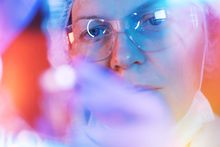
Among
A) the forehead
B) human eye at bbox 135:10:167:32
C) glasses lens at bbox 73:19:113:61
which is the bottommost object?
glasses lens at bbox 73:19:113:61

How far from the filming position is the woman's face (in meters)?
0.86

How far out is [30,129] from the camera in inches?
41.2

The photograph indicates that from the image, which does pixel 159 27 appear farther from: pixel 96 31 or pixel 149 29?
pixel 96 31

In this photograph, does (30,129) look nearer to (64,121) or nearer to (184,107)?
A: (64,121)

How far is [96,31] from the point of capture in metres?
0.89

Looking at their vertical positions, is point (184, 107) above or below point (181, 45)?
below

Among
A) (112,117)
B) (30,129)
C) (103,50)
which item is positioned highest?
(103,50)

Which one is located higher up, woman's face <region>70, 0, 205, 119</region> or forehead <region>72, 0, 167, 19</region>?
forehead <region>72, 0, 167, 19</region>

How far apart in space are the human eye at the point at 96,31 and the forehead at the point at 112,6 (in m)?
0.02

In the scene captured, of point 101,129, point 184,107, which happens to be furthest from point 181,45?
point 101,129

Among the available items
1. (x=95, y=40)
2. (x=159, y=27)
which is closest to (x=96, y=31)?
(x=95, y=40)

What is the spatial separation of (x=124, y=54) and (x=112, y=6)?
0.10 meters

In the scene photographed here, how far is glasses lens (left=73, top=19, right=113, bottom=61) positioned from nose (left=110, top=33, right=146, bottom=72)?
0.07 ft

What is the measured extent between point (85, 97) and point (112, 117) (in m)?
0.07
